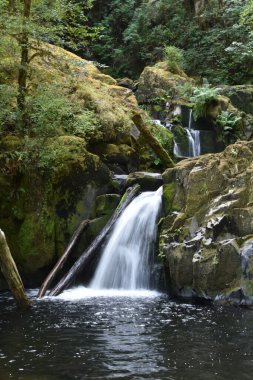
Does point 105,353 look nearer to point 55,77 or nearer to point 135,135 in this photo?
point 55,77

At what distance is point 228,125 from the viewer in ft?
60.4

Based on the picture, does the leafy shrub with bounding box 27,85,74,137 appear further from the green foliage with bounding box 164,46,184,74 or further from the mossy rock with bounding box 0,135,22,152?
the green foliage with bounding box 164,46,184,74

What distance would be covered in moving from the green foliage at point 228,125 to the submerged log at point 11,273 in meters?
12.7

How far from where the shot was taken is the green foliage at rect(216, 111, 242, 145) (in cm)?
1839

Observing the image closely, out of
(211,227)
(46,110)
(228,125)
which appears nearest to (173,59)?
(228,125)

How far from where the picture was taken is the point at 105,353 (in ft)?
18.2

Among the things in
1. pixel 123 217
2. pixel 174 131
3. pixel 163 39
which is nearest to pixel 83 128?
pixel 123 217

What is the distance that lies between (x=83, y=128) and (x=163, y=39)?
16585mm

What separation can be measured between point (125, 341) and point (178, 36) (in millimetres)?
23214

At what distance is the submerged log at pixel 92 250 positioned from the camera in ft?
31.9

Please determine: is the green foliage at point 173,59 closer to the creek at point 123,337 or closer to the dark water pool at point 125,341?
the creek at point 123,337

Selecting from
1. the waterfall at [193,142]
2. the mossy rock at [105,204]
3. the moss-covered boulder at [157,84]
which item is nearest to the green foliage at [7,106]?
the mossy rock at [105,204]

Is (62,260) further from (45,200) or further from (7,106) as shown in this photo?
(7,106)

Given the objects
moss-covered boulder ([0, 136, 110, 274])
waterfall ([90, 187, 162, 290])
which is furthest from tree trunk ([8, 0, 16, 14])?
waterfall ([90, 187, 162, 290])
